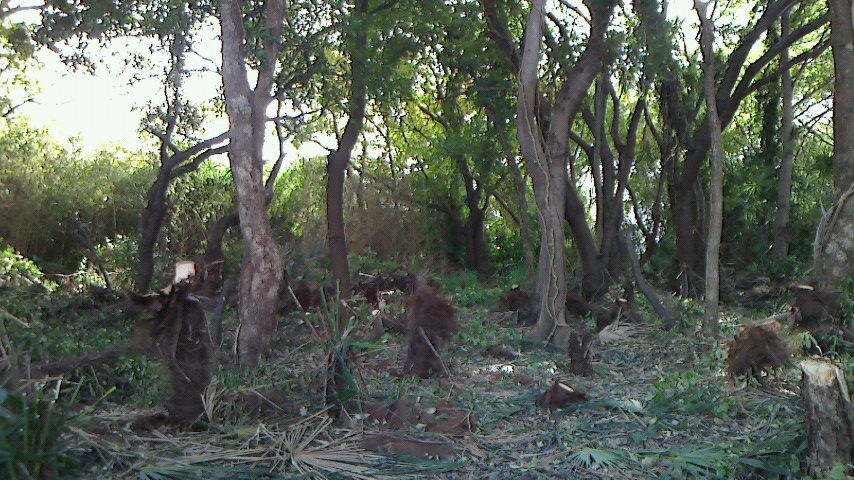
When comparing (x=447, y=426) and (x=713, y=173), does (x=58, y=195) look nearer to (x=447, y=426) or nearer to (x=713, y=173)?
(x=713, y=173)

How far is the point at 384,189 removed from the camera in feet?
64.2

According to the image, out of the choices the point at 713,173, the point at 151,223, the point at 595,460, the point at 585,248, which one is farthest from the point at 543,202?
the point at 151,223

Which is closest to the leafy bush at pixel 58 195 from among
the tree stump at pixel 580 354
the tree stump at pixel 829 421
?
the tree stump at pixel 580 354

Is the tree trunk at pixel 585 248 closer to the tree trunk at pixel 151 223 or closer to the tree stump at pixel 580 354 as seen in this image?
the tree stump at pixel 580 354

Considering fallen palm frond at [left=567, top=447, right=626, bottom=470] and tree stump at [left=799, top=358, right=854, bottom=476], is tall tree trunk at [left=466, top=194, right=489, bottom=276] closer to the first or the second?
fallen palm frond at [left=567, top=447, right=626, bottom=470]

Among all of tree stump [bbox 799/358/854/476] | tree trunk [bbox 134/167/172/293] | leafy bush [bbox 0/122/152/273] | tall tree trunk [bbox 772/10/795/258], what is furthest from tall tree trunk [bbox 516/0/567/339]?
leafy bush [bbox 0/122/152/273]

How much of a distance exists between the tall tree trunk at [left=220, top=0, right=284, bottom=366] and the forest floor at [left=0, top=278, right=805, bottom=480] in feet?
1.35

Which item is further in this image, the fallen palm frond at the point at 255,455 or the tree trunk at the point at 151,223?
the tree trunk at the point at 151,223

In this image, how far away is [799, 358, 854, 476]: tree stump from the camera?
4238mm

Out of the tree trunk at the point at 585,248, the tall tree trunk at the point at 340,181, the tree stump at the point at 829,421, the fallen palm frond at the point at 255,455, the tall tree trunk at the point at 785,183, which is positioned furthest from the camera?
the tall tree trunk at the point at 785,183

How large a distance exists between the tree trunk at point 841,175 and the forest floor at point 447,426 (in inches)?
71.3

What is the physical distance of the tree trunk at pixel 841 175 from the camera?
27.4 feet

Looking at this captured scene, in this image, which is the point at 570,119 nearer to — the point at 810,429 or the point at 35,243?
the point at 810,429

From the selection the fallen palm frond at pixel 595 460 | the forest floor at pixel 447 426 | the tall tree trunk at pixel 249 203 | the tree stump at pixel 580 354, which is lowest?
the fallen palm frond at pixel 595 460
